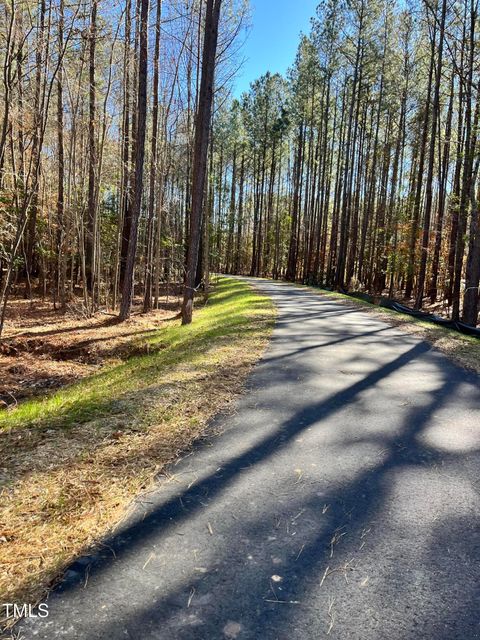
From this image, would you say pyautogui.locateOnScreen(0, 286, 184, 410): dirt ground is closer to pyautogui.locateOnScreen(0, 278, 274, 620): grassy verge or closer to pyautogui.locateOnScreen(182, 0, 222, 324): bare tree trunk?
pyautogui.locateOnScreen(0, 278, 274, 620): grassy verge

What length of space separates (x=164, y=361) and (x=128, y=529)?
5.01 m

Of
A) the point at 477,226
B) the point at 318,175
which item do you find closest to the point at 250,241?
the point at 318,175

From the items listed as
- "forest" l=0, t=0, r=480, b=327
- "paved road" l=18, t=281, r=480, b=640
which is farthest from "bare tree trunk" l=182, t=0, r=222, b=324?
"paved road" l=18, t=281, r=480, b=640

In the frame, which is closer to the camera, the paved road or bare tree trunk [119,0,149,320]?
the paved road

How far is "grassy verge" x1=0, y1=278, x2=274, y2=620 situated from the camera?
7.61ft

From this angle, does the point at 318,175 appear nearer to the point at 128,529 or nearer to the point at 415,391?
the point at 415,391

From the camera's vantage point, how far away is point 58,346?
10406 millimetres

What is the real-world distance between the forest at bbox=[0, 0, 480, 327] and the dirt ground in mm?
1064

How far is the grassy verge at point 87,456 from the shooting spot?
7.61ft

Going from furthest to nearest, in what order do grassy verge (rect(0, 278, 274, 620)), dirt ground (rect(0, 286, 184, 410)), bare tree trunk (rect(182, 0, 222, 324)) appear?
bare tree trunk (rect(182, 0, 222, 324))
dirt ground (rect(0, 286, 184, 410))
grassy verge (rect(0, 278, 274, 620))

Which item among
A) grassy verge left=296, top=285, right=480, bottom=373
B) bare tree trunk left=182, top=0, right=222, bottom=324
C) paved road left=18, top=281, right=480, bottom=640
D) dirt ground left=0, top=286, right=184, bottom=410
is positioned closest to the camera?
paved road left=18, top=281, right=480, bottom=640

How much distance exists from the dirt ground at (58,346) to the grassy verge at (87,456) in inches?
78.6

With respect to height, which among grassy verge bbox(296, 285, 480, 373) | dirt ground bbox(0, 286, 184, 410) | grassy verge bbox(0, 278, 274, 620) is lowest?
dirt ground bbox(0, 286, 184, 410)

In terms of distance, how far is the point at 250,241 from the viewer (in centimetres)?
5794
